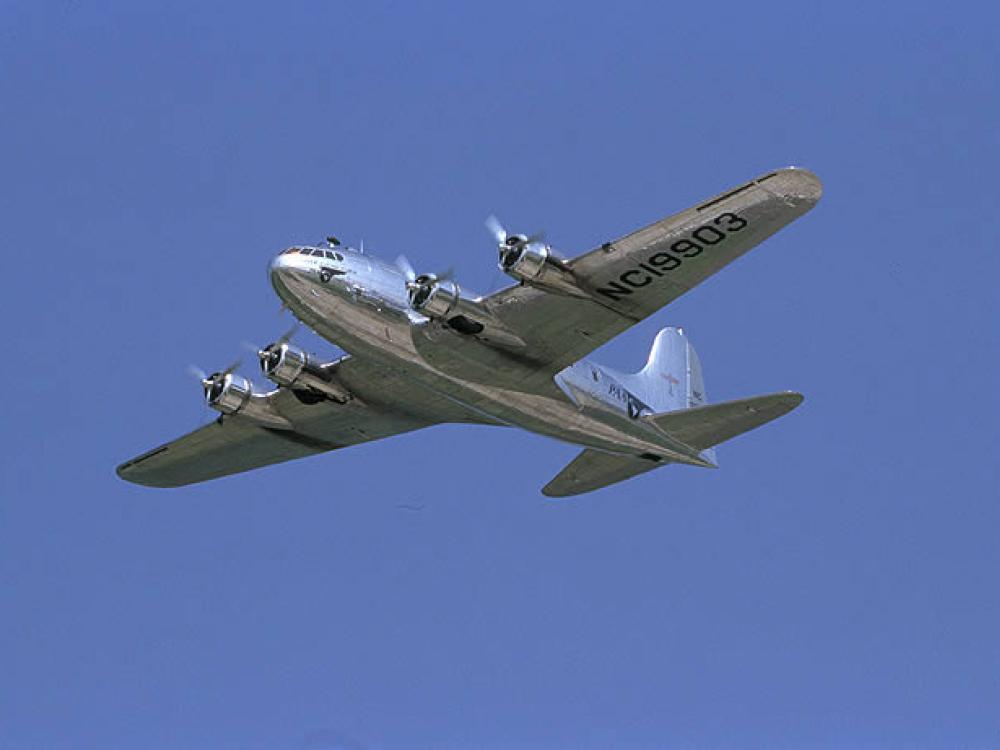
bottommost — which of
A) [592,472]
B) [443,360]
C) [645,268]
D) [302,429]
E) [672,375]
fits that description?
[592,472]

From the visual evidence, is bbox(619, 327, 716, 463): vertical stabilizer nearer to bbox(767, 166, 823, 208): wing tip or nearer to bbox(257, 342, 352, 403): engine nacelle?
bbox(257, 342, 352, 403): engine nacelle

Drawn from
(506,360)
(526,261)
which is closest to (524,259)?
(526,261)

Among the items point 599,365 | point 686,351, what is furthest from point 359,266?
point 686,351

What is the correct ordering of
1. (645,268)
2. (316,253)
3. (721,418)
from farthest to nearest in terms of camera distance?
1. (721,418)
2. (316,253)
3. (645,268)

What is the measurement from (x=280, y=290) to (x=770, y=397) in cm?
1180

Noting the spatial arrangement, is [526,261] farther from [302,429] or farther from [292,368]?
[302,429]

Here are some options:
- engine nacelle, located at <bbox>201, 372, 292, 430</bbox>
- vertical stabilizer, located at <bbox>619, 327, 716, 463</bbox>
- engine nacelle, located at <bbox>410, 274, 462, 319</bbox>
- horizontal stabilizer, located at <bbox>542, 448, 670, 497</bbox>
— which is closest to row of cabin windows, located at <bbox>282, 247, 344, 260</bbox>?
engine nacelle, located at <bbox>410, 274, 462, 319</bbox>

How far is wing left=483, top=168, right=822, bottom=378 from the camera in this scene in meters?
35.3

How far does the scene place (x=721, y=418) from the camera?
4203 centimetres

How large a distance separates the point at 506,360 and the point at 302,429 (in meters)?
8.50

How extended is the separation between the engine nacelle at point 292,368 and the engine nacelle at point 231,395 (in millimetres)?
1810

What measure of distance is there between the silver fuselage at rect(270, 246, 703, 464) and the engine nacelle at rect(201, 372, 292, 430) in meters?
5.86

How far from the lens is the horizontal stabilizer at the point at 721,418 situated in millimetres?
40938

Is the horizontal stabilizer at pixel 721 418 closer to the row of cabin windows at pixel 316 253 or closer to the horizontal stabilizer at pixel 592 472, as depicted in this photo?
the horizontal stabilizer at pixel 592 472
